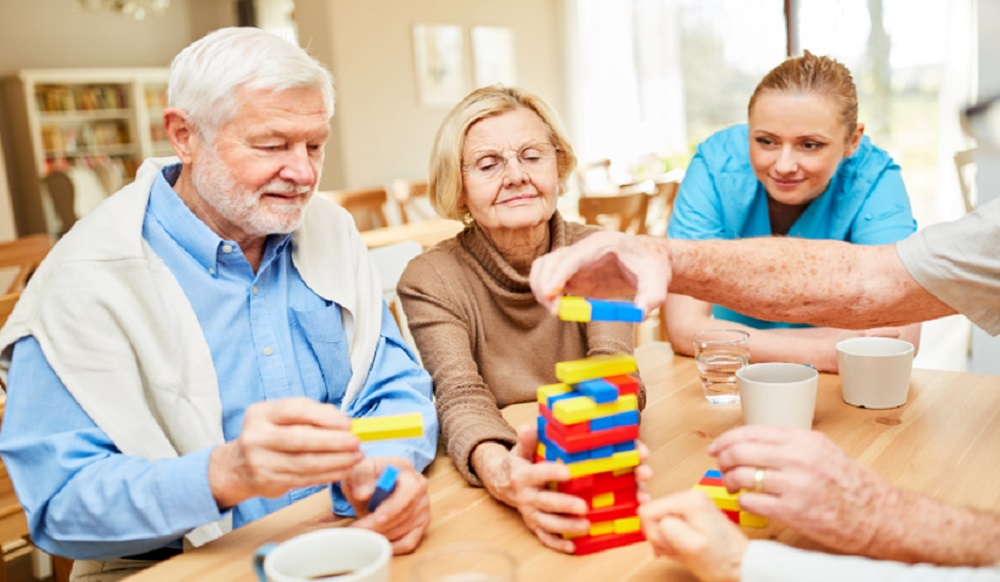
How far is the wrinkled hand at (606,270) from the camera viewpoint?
110cm

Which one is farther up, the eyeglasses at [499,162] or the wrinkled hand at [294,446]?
the eyeglasses at [499,162]

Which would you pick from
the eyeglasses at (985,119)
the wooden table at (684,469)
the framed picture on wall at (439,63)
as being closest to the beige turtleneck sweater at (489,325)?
the wooden table at (684,469)

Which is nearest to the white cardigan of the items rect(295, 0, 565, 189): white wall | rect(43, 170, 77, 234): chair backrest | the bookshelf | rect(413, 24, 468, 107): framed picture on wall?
rect(295, 0, 565, 189): white wall

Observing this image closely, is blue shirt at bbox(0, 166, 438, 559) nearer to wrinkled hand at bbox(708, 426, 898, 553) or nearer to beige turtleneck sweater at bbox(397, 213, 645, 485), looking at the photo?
beige turtleneck sweater at bbox(397, 213, 645, 485)

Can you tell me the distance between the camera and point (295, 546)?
855mm

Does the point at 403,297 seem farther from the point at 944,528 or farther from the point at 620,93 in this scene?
the point at 620,93

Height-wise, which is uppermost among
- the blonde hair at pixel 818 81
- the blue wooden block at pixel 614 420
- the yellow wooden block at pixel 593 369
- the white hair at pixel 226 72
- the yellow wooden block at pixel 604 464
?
the white hair at pixel 226 72

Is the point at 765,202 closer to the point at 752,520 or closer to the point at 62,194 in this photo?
the point at 752,520

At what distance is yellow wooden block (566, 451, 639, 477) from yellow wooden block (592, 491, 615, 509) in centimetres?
4

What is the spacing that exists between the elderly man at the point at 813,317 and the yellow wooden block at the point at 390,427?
25cm

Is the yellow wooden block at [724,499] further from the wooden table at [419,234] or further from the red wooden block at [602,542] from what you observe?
the wooden table at [419,234]

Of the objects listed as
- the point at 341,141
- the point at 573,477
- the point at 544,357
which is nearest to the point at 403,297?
the point at 544,357

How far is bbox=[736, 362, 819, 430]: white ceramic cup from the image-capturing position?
1.30m

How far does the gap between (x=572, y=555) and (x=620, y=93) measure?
7.01 metres
